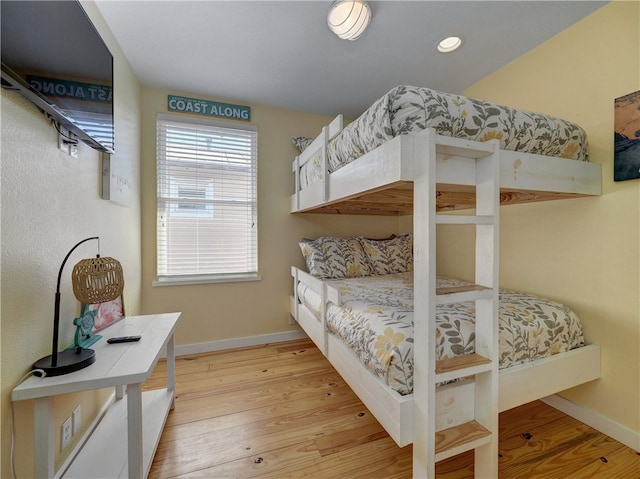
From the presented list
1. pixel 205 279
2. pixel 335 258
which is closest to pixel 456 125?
pixel 335 258

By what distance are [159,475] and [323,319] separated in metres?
1.05

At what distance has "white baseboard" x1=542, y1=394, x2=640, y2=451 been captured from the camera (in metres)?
1.34

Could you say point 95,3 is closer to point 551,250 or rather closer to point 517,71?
point 517,71

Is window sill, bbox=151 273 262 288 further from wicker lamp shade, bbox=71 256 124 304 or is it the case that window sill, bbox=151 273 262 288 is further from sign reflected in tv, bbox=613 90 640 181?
sign reflected in tv, bbox=613 90 640 181

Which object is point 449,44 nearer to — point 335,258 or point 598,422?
point 335,258

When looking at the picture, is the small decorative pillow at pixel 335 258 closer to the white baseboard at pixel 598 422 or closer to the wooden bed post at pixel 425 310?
the wooden bed post at pixel 425 310

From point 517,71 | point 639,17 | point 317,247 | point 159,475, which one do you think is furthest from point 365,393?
point 517,71

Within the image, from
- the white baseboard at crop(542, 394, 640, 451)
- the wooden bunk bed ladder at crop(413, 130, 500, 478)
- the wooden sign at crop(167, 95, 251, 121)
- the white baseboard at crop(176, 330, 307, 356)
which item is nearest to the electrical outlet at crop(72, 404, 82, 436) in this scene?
the white baseboard at crop(176, 330, 307, 356)

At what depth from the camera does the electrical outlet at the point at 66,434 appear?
1.12 metres

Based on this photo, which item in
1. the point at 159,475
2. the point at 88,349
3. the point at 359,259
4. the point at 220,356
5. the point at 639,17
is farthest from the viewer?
the point at 359,259

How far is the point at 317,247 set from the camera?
2434mm

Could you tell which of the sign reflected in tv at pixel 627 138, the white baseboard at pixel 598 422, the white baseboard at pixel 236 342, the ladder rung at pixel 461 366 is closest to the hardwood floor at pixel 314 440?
the white baseboard at pixel 598 422

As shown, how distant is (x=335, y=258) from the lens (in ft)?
7.90

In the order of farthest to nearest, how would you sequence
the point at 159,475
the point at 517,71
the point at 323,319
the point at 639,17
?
the point at 517,71
the point at 323,319
the point at 639,17
the point at 159,475
